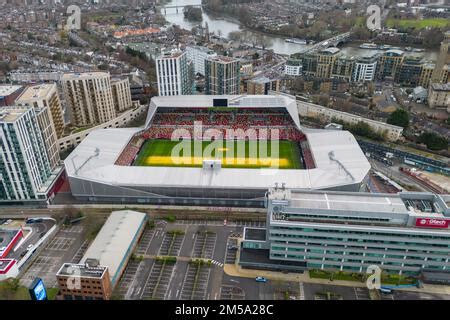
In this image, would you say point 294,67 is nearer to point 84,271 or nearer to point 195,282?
point 195,282

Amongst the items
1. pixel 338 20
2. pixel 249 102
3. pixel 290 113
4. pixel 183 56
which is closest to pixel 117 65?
pixel 183 56

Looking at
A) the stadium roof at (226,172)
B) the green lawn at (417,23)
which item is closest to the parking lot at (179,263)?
the stadium roof at (226,172)

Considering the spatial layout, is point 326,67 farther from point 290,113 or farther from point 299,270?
point 299,270

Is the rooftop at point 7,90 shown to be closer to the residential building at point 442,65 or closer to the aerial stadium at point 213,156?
the aerial stadium at point 213,156

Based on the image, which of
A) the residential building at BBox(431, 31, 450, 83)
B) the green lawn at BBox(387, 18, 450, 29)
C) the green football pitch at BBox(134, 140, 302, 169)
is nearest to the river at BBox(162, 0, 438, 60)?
the green lawn at BBox(387, 18, 450, 29)

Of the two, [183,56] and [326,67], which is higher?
[183,56]

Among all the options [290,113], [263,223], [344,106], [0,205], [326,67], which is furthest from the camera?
[326,67]

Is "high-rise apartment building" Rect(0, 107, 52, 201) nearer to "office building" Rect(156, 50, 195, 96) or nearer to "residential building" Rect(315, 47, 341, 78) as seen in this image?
"office building" Rect(156, 50, 195, 96)

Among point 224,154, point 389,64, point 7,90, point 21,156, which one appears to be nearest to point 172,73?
point 224,154
